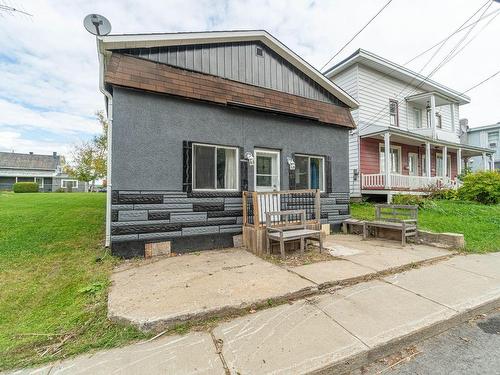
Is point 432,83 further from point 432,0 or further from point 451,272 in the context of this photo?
point 451,272

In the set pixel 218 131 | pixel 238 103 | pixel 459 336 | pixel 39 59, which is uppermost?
pixel 39 59

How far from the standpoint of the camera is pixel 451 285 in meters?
3.46

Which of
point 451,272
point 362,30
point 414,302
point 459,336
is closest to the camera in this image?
point 459,336

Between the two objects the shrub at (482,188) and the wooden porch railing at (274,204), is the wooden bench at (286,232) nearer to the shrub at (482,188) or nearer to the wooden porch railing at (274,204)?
the wooden porch railing at (274,204)

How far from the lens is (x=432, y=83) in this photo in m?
14.2

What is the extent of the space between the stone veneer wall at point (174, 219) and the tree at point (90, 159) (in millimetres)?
19666

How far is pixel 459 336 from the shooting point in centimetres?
245

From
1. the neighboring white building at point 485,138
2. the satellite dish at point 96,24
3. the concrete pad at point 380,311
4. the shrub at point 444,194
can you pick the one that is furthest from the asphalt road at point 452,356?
the neighboring white building at point 485,138

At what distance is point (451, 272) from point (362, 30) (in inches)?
297

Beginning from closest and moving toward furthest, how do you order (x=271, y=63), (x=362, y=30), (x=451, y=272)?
(x=451, y=272) → (x=271, y=63) → (x=362, y=30)

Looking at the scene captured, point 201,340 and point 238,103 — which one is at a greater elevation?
point 238,103

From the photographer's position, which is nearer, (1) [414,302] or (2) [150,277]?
(1) [414,302]

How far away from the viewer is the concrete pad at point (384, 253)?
4309mm

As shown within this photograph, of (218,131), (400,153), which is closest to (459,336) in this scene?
(218,131)
